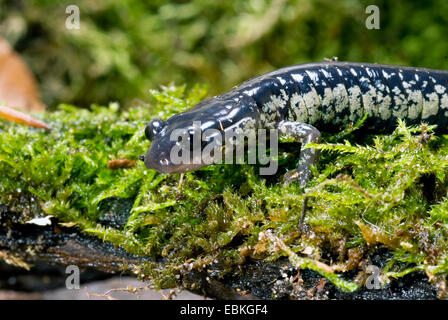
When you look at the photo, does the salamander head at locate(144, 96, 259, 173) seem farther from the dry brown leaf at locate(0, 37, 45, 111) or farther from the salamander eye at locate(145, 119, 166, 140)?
the dry brown leaf at locate(0, 37, 45, 111)

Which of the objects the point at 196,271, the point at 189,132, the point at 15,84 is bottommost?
the point at 196,271

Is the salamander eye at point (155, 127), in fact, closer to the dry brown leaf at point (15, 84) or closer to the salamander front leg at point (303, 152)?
the salamander front leg at point (303, 152)

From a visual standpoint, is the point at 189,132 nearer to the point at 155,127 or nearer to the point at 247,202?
the point at 155,127

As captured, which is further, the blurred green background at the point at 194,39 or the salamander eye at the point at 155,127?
the blurred green background at the point at 194,39

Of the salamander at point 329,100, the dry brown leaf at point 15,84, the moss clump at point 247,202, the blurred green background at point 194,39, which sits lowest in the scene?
the moss clump at point 247,202

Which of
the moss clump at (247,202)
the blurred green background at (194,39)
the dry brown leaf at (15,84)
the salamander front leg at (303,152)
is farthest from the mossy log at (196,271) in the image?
the blurred green background at (194,39)

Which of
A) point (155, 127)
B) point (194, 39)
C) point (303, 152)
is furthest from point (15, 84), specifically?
point (303, 152)
